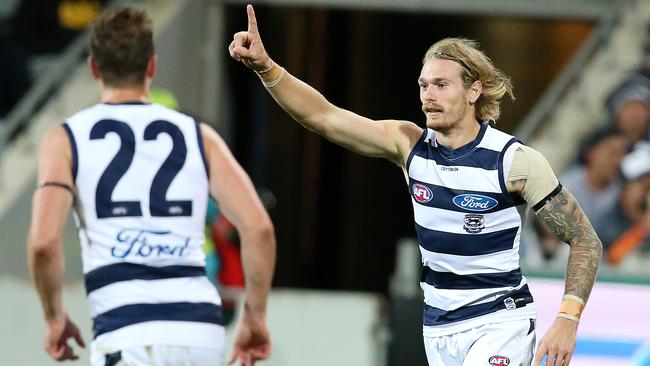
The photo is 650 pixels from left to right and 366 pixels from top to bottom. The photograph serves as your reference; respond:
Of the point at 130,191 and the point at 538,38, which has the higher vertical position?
the point at 538,38

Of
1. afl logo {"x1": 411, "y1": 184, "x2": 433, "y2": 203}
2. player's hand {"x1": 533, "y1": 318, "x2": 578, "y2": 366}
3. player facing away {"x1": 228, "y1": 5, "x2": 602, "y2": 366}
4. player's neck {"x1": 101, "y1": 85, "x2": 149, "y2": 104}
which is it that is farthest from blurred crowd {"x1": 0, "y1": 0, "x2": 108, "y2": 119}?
player's hand {"x1": 533, "y1": 318, "x2": 578, "y2": 366}

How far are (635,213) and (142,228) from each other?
585cm

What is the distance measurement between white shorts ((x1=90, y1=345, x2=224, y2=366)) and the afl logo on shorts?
41.2 inches

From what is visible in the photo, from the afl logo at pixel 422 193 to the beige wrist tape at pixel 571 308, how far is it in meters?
0.62

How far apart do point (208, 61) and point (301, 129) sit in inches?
103

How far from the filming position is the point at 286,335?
8.83 meters

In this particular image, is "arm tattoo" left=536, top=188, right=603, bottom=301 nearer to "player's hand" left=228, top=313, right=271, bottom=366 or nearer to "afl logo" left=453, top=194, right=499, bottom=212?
"afl logo" left=453, top=194, right=499, bottom=212

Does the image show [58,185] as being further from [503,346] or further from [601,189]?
[601,189]

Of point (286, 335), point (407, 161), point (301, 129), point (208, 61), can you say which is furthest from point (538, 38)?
point (407, 161)

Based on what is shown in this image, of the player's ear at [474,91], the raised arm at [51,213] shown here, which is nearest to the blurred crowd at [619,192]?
the player's ear at [474,91]

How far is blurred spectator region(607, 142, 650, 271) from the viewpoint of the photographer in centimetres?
1030

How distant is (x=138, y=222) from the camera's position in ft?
17.5

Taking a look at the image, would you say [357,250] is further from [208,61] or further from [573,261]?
[573,261]

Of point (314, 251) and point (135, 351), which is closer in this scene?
point (135, 351)
